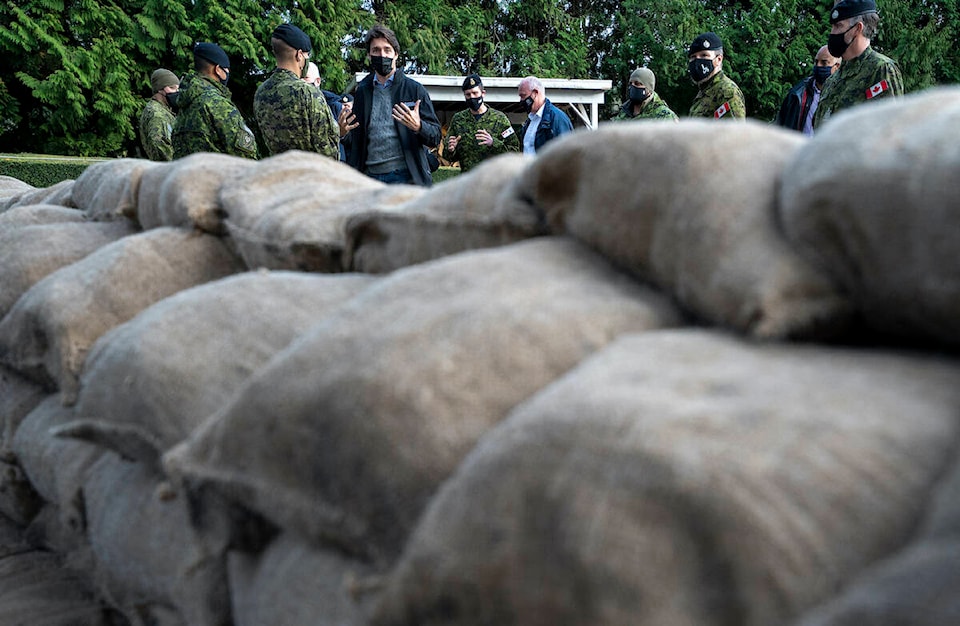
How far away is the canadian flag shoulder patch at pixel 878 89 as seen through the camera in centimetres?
455

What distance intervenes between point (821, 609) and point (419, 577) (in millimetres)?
353

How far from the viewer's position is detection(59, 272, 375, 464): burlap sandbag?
4.95 ft

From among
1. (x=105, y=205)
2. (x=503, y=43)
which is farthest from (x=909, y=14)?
(x=105, y=205)

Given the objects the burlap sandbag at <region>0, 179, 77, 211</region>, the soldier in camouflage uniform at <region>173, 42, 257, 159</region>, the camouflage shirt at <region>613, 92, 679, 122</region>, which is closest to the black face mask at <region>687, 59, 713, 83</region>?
the camouflage shirt at <region>613, 92, 679, 122</region>

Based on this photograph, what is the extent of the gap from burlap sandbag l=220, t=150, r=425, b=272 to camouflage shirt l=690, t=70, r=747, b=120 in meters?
4.09

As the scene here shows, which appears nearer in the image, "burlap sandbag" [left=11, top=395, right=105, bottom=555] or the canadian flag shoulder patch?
"burlap sandbag" [left=11, top=395, right=105, bottom=555]

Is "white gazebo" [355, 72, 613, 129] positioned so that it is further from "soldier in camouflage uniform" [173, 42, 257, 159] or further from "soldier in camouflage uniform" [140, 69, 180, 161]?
"soldier in camouflage uniform" [173, 42, 257, 159]

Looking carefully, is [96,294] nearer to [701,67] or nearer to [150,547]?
[150,547]

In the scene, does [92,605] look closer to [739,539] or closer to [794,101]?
[739,539]

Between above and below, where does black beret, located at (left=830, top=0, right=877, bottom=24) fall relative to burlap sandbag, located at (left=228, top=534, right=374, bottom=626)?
above

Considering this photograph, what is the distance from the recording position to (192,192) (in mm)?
2150

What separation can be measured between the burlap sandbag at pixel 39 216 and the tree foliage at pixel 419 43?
12.8m

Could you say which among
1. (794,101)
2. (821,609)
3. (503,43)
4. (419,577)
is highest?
(821,609)

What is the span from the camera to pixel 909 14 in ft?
68.6
